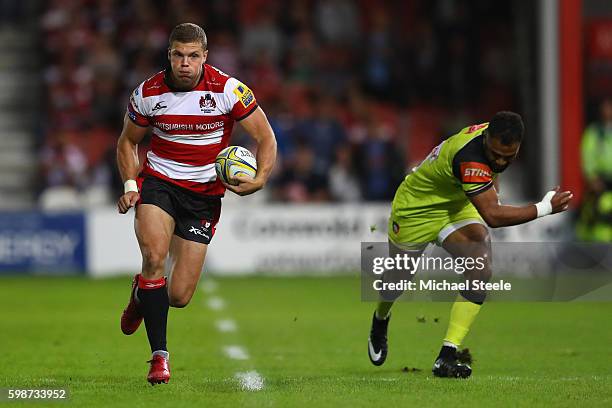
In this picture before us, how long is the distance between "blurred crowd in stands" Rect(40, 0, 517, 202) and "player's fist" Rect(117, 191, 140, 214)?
11.3 meters

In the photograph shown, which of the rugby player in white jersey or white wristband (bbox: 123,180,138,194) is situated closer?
the rugby player in white jersey

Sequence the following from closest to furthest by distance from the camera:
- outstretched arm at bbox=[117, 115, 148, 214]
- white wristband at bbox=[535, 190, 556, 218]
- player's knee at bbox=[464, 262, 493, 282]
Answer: white wristband at bbox=[535, 190, 556, 218] → outstretched arm at bbox=[117, 115, 148, 214] → player's knee at bbox=[464, 262, 493, 282]

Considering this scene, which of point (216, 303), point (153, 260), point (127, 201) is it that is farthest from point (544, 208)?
point (216, 303)

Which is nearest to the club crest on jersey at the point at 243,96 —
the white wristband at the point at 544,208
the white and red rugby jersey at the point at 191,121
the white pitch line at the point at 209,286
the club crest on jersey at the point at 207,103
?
the white and red rugby jersey at the point at 191,121

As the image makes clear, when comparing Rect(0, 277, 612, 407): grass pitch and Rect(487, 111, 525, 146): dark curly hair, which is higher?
Rect(487, 111, 525, 146): dark curly hair

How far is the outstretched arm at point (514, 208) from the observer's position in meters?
7.86

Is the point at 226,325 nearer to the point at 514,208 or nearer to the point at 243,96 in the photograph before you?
the point at 243,96

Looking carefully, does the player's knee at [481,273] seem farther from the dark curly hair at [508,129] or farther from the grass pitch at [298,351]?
the dark curly hair at [508,129]

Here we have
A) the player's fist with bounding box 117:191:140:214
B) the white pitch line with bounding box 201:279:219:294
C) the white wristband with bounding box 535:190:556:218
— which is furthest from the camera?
the white pitch line with bounding box 201:279:219:294

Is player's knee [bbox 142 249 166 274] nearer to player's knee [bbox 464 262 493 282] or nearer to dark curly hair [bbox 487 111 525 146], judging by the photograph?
player's knee [bbox 464 262 493 282]

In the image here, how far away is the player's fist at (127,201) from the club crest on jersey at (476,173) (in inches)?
87.9

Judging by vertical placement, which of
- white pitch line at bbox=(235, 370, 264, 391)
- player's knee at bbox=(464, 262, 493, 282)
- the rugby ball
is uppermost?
the rugby ball

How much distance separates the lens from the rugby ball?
314 inches

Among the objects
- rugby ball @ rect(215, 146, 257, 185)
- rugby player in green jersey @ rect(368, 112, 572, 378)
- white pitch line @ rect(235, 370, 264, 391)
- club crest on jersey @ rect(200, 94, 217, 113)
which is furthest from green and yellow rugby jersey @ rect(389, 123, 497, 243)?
club crest on jersey @ rect(200, 94, 217, 113)
